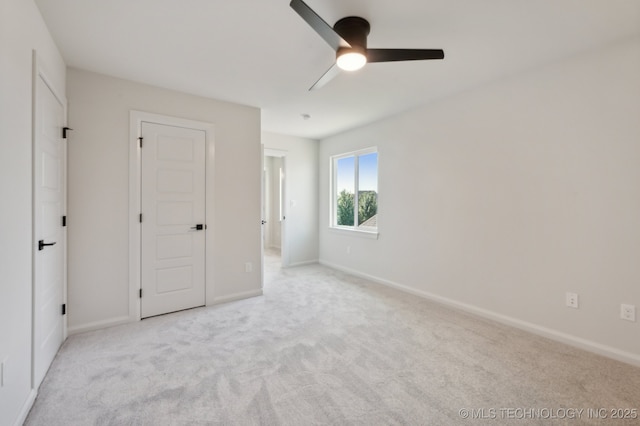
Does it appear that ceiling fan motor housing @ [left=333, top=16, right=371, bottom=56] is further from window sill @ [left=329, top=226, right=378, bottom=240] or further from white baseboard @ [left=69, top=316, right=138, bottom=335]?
white baseboard @ [left=69, top=316, right=138, bottom=335]

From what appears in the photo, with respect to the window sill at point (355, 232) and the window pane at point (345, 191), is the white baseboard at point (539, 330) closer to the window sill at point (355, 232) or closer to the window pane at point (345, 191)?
the window sill at point (355, 232)

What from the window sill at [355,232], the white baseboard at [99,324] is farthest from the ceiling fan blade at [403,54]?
the white baseboard at [99,324]

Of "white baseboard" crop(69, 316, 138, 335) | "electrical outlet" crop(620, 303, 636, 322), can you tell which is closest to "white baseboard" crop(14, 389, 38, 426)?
"white baseboard" crop(69, 316, 138, 335)

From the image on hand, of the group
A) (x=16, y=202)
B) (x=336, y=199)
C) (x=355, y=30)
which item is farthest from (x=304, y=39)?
(x=336, y=199)

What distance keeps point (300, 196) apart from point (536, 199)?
374 cm

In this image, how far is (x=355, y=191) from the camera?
4.96 meters

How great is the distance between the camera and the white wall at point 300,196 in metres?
5.34

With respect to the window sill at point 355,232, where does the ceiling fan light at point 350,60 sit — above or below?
above

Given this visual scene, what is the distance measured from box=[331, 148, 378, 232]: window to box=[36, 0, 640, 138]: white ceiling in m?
1.61

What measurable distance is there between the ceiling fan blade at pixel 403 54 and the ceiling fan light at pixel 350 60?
8 cm

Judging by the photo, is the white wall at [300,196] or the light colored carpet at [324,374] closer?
the light colored carpet at [324,374]

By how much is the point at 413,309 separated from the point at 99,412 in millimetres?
2900

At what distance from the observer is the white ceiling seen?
1.86 metres

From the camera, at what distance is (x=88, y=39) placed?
223 cm
